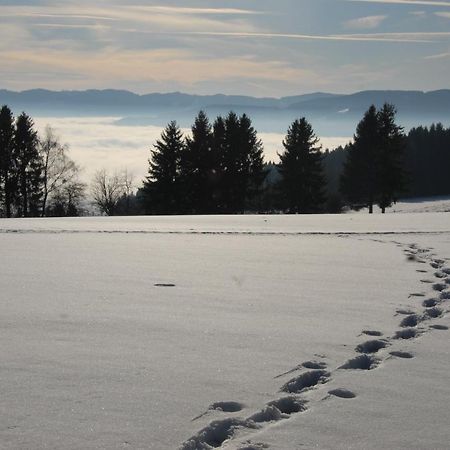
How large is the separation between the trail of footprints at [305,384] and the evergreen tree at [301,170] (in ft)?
114

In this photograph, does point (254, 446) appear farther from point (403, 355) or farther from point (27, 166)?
point (27, 166)

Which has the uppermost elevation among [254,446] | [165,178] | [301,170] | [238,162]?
[238,162]

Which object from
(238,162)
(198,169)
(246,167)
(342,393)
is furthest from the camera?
(246,167)

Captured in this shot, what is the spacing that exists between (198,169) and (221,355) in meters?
35.0

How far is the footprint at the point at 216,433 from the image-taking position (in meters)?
2.48

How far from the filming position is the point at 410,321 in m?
4.55

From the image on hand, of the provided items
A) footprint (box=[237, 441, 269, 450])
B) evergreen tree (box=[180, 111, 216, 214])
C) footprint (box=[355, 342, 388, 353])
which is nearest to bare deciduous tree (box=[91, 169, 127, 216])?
evergreen tree (box=[180, 111, 216, 214])

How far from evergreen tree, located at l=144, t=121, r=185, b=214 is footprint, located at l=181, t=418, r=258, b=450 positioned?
35.1m

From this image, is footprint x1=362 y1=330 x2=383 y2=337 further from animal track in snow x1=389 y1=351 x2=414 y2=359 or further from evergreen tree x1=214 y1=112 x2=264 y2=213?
evergreen tree x1=214 y1=112 x2=264 y2=213

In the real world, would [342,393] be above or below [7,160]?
below

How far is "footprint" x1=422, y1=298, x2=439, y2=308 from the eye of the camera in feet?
16.7

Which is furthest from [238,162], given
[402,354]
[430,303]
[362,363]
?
[362,363]

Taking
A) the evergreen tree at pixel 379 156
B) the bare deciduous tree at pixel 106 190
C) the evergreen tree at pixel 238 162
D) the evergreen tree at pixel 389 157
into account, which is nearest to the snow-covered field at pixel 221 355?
the evergreen tree at pixel 238 162

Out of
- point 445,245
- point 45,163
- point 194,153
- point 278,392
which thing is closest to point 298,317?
point 278,392
